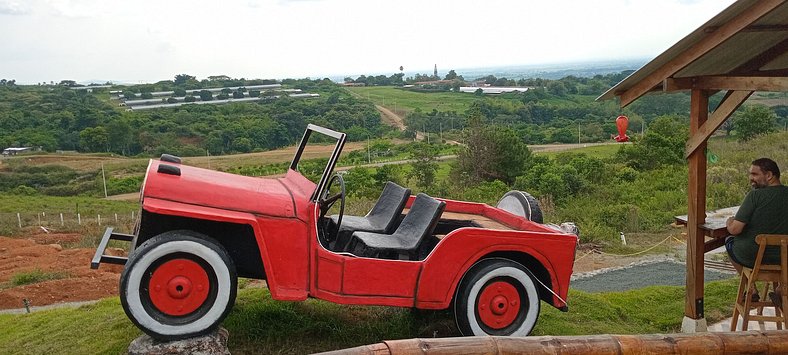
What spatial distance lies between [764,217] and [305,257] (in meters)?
3.79

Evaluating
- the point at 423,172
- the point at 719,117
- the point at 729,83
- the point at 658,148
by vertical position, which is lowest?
the point at 423,172

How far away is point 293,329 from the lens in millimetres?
5336

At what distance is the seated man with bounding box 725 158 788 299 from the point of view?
5.46 metres

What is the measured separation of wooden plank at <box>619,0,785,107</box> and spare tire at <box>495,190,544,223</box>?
1.28 metres

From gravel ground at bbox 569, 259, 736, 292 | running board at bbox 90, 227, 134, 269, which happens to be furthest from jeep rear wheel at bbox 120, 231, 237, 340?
gravel ground at bbox 569, 259, 736, 292

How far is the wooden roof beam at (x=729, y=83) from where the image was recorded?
5.37 m

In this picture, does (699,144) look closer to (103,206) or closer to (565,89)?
(103,206)

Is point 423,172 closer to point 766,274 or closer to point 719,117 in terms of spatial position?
point 719,117

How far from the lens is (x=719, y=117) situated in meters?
5.96

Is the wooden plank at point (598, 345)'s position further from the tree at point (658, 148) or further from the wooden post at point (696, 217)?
the tree at point (658, 148)

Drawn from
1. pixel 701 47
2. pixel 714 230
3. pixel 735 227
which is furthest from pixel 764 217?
pixel 701 47

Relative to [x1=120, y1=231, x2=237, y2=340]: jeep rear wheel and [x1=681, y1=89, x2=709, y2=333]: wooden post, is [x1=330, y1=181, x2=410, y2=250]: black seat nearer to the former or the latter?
[x1=120, y1=231, x2=237, y2=340]: jeep rear wheel

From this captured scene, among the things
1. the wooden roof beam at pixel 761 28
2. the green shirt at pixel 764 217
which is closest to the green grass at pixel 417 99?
the wooden roof beam at pixel 761 28

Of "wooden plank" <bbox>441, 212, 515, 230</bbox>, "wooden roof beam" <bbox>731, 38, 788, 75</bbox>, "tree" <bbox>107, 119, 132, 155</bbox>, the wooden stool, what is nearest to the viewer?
the wooden stool
